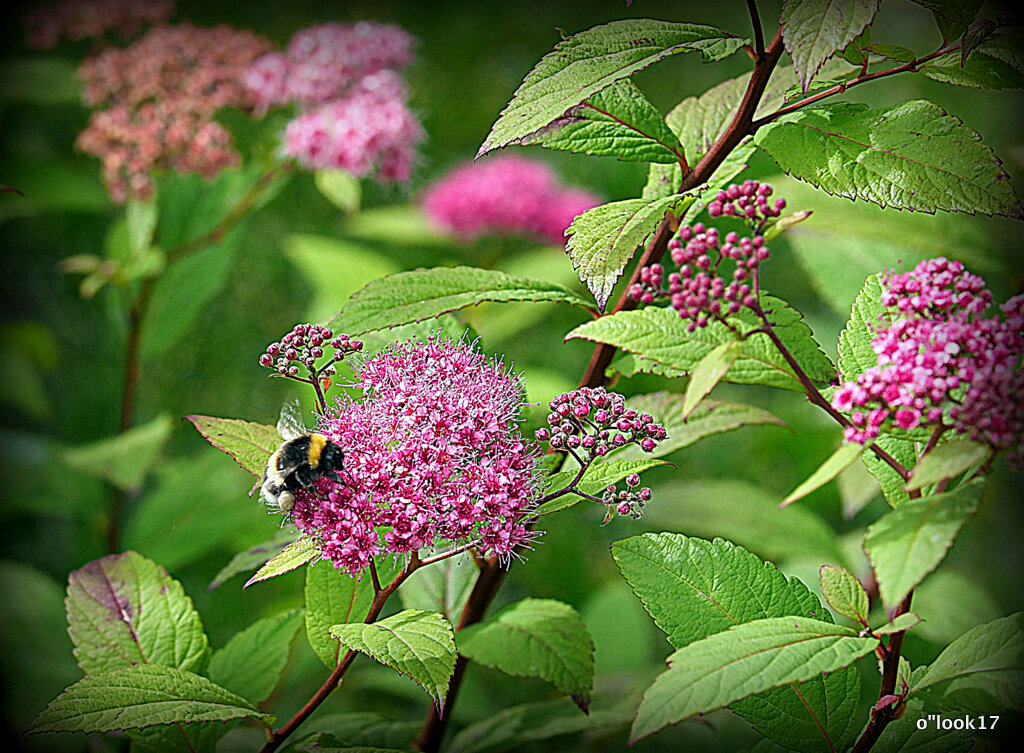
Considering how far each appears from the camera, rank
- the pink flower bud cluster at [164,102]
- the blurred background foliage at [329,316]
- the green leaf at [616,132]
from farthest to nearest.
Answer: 1. the pink flower bud cluster at [164,102]
2. the blurred background foliage at [329,316]
3. the green leaf at [616,132]

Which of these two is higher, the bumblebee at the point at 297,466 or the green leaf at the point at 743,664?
the bumblebee at the point at 297,466

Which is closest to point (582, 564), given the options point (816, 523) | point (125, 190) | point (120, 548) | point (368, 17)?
point (816, 523)

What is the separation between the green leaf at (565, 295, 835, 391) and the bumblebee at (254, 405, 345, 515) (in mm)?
202

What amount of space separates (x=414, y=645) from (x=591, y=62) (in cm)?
46

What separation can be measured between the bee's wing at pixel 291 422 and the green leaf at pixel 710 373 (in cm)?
32

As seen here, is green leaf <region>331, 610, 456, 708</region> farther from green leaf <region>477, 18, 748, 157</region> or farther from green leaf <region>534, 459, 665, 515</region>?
green leaf <region>477, 18, 748, 157</region>

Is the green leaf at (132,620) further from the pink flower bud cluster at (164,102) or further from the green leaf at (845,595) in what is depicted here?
the pink flower bud cluster at (164,102)

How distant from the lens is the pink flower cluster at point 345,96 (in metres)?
1.57

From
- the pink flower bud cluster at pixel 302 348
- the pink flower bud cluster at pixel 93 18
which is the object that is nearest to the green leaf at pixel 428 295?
the pink flower bud cluster at pixel 302 348

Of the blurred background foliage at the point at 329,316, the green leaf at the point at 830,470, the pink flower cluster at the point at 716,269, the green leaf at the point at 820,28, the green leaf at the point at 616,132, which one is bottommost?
the blurred background foliage at the point at 329,316

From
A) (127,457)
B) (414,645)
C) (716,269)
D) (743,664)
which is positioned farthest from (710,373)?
(127,457)

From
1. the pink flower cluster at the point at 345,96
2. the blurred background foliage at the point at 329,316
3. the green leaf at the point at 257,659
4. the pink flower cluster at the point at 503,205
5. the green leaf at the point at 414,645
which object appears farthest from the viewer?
the pink flower cluster at the point at 503,205

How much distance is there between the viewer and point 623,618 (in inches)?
52.9

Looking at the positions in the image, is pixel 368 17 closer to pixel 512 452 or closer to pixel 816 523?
pixel 816 523
